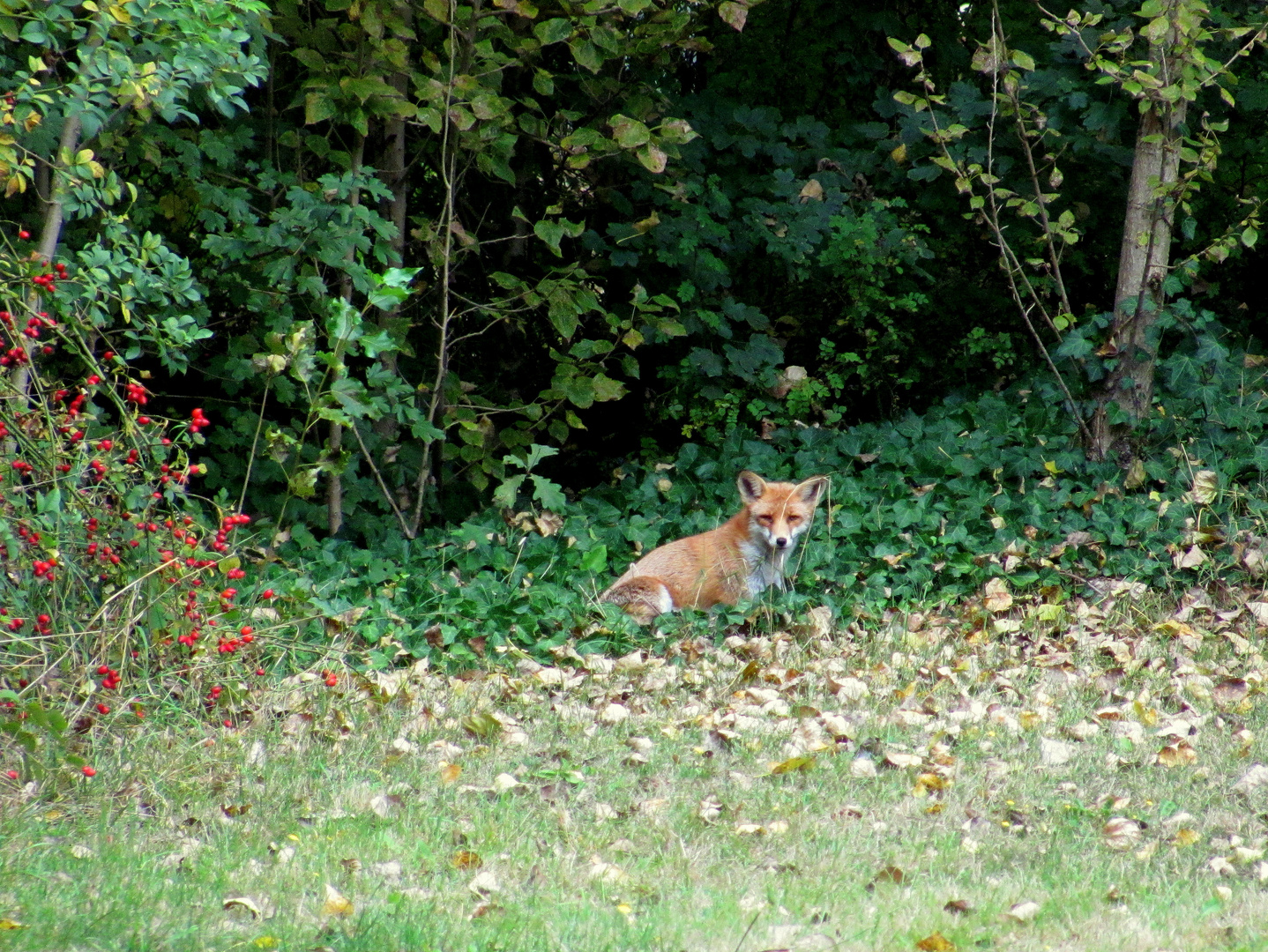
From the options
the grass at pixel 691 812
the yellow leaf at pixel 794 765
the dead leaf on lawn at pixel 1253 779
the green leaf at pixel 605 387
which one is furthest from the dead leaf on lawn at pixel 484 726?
the green leaf at pixel 605 387

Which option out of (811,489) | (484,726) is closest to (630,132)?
(811,489)

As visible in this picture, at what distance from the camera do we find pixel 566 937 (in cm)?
354

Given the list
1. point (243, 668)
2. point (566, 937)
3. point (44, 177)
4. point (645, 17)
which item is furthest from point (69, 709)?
point (645, 17)

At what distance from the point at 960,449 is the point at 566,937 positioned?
239 inches

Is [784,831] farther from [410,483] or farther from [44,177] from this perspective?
[44,177]

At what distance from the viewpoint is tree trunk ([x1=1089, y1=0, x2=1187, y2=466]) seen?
8469 millimetres

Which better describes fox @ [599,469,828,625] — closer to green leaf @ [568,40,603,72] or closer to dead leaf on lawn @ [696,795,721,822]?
dead leaf on lawn @ [696,795,721,822]

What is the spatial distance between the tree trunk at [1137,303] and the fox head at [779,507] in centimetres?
248

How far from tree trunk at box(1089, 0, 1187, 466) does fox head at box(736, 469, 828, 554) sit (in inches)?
97.5

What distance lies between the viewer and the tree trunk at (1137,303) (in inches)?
333

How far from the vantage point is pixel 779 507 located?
23.7ft

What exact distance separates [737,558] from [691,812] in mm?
2837

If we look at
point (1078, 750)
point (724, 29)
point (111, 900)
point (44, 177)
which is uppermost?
point (724, 29)

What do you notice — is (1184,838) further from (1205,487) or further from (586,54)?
(586,54)
